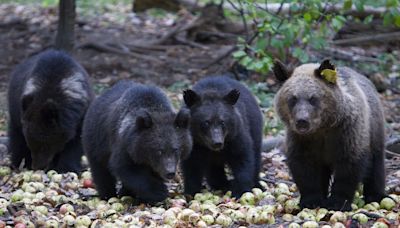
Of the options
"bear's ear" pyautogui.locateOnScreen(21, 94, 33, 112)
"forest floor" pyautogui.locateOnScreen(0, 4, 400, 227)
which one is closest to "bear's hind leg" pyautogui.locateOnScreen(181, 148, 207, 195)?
"forest floor" pyautogui.locateOnScreen(0, 4, 400, 227)

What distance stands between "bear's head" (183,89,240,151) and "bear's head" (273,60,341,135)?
3.93 ft

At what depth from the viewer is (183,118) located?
7.64 m

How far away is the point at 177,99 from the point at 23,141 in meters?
3.06

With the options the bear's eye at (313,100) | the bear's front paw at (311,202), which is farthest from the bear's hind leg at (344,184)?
the bear's eye at (313,100)

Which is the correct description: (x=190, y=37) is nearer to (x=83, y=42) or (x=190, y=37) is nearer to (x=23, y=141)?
(x=83, y=42)

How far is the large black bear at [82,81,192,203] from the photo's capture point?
24.9 ft

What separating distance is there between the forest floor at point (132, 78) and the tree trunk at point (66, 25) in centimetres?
88

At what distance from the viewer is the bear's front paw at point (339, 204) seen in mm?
7102

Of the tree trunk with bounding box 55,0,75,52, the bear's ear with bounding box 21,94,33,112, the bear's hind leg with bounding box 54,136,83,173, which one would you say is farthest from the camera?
the tree trunk with bounding box 55,0,75,52

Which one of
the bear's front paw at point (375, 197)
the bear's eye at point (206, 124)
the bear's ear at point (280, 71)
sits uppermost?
the bear's ear at point (280, 71)

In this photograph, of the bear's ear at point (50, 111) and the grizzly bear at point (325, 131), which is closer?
the grizzly bear at point (325, 131)

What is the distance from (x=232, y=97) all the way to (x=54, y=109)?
2662mm

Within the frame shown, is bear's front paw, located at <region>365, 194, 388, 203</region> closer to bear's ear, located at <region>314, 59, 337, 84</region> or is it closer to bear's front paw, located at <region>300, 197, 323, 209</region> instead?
bear's front paw, located at <region>300, 197, 323, 209</region>

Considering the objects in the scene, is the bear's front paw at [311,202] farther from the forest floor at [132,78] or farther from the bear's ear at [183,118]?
the bear's ear at [183,118]
